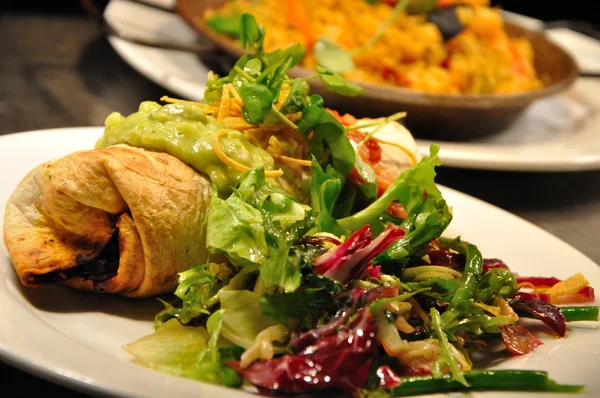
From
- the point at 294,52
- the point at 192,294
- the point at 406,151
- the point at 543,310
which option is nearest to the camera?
the point at 192,294

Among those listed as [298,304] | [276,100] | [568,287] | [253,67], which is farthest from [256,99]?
[568,287]

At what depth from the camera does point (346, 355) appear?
1.56 meters

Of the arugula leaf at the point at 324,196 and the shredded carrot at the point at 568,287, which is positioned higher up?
the arugula leaf at the point at 324,196

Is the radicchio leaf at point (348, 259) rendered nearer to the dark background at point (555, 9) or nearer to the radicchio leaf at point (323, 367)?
the radicchio leaf at point (323, 367)

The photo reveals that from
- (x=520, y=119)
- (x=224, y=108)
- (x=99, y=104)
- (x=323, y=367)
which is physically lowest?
→ (x=99, y=104)

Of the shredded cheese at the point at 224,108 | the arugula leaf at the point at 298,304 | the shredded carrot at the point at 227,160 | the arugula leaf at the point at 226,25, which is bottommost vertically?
the arugula leaf at the point at 226,25

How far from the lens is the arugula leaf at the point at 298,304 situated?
1680 mm

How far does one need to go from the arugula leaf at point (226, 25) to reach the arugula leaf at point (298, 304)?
3.53m

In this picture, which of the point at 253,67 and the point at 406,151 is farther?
the point at 406,151

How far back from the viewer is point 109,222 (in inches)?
72.4

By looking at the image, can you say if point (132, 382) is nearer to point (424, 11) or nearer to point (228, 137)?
→ point (228, 137)

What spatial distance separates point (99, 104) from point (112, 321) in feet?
9.27

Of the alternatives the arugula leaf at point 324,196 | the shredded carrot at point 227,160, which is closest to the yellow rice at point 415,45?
the arugula leaf at point 324,196

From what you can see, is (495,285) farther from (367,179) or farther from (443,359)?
(367,179)
